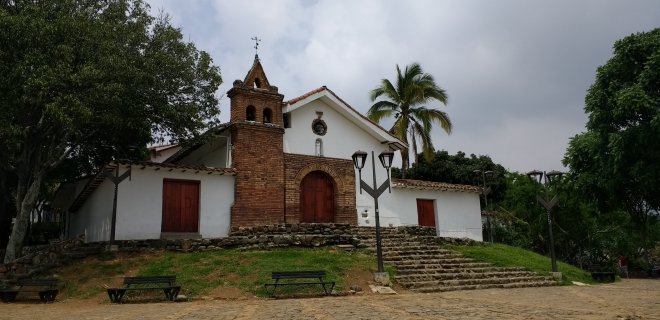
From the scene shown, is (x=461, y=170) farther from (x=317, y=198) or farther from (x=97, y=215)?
(x=97, y=215)

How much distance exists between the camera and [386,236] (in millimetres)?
19547

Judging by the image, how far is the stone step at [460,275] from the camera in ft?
48.2

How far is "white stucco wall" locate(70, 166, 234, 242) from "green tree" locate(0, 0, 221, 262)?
5.30 ft

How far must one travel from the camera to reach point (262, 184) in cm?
1923

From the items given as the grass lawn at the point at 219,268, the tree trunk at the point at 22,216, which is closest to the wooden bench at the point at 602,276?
the grass lawn at the point at 219,268

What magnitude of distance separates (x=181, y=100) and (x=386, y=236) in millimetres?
9366

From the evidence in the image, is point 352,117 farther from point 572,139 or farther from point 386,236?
point 572,139

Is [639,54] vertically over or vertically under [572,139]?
over

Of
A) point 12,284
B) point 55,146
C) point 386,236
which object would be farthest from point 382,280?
point 55,146

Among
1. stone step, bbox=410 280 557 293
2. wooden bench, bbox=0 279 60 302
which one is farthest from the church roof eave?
wooden bench, bbox=0 279 60 302

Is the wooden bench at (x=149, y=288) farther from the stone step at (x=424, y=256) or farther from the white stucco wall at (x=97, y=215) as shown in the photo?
the stone step at (x=424, y=256)

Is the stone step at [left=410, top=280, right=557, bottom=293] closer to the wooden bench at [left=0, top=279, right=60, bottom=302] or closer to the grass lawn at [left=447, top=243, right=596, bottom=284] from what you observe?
the grass lawn at [left=447, top=243, right=596, bottom=284]

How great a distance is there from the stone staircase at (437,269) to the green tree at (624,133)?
6.10 m

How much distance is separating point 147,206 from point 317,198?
6.95 meters
